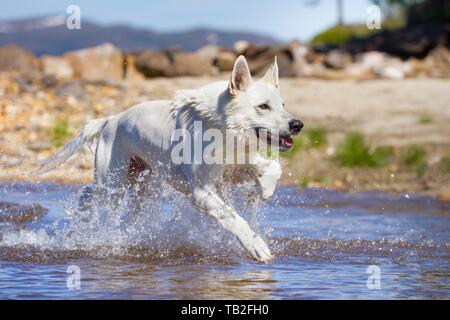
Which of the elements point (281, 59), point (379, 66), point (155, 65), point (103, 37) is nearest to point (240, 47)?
point (281, 59)

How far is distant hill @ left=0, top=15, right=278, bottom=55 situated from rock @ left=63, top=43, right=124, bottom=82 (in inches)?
367

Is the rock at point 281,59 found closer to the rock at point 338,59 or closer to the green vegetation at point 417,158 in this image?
the rock at point 338,59

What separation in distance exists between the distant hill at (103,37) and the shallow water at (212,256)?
69.1ft

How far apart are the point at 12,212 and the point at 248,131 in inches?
155

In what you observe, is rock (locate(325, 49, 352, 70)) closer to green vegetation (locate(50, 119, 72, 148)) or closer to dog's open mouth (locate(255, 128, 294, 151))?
green vegetation (locate(50, 119, 72, 148))

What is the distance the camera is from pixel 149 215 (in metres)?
8.10

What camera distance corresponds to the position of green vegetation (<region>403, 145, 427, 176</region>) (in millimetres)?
13277

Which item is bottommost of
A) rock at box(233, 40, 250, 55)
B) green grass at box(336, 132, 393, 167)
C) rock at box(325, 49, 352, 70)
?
green grass at box(336, 132, 393, 167)

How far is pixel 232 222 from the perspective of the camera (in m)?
6.81

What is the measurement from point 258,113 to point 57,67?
1381 cm

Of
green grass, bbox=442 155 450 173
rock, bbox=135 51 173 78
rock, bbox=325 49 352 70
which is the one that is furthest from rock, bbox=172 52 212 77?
green grass, bbox=442 155 450 173

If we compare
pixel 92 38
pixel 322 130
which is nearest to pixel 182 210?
pixel 322 130
